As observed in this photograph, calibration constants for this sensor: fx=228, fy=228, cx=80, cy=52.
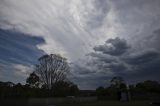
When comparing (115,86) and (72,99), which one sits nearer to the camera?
(72,99)

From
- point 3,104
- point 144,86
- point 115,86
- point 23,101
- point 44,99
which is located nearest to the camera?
point 3,104

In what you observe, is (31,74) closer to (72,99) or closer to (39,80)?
(39,80)

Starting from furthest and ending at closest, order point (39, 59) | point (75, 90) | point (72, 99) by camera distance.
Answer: point (75, 90)
point (39, 59)
point (72, 99)

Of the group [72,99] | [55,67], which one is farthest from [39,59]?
[72,99]

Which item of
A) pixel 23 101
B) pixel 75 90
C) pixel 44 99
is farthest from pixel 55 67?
pixel 23 101

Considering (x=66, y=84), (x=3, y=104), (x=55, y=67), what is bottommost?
(x=3, y=104)

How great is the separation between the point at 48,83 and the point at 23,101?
89.1ft

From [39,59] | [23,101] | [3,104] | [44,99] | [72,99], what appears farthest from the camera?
[39,59]

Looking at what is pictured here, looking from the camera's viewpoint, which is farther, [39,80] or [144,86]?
[144,86]

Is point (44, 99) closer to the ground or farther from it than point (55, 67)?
closer to the ground

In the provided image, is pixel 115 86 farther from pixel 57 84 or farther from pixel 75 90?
pixel 57 84

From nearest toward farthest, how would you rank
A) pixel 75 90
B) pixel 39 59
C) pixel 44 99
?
1. pixel 44 99
2. pixel 39 59
3. pixel 75 90

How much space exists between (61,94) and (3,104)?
110ft

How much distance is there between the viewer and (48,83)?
7081 cm
